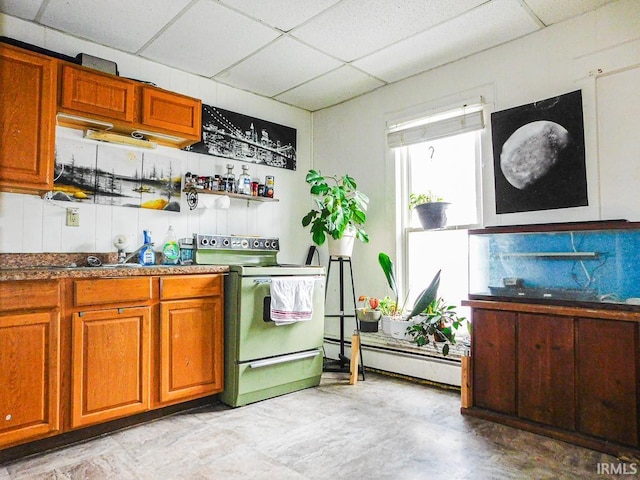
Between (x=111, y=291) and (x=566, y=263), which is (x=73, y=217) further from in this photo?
(x=566, y=263)

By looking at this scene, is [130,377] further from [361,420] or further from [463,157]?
[463,157]

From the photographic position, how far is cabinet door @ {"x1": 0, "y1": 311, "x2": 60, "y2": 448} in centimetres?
205

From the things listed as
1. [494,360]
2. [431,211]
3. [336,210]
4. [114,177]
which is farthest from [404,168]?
[114,177]

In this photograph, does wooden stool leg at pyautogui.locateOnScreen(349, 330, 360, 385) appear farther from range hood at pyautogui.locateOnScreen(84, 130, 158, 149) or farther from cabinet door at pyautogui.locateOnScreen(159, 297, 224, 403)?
range hood at pyautogui.locateOnScreen(84, 130, 158, 149)

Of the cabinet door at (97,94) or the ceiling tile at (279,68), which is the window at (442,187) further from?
the cabinet door at (97,94)

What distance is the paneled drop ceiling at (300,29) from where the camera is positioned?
260 cm

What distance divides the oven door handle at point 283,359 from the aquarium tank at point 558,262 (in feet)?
4.29

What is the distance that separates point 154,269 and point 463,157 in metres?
2.47

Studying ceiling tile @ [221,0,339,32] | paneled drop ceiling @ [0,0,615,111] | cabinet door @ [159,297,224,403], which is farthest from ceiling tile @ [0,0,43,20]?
cabinet door @ [159,297,224,403]

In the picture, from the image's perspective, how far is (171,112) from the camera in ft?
10.2

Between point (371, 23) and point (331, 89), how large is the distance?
3.76ft

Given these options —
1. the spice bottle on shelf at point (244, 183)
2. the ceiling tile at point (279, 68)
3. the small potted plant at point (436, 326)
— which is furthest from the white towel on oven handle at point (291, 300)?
the ceiling tile at point (279, 68)

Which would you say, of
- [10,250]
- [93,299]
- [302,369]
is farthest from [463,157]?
[10,250]

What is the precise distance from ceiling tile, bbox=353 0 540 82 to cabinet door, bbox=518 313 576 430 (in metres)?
1.92
